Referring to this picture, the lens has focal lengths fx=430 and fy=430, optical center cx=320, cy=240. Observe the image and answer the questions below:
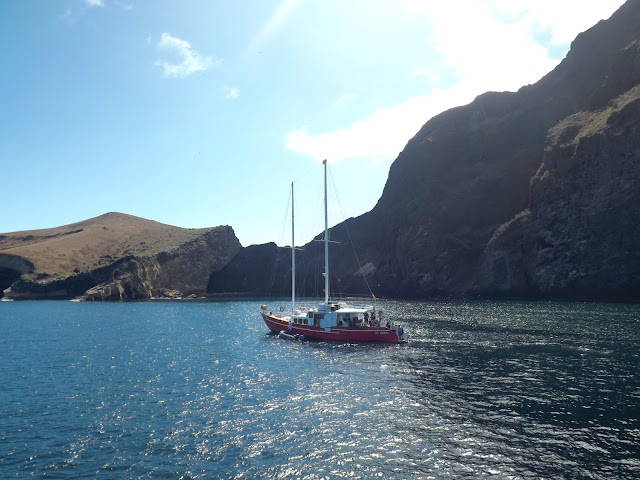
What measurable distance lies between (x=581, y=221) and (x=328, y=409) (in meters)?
101

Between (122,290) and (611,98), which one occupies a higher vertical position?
(611,98)

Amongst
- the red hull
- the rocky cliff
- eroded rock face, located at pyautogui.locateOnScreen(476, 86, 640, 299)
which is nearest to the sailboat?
the red hull

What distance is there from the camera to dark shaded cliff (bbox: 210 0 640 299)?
101 metres

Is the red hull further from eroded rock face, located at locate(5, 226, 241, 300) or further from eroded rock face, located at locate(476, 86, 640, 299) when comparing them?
eroded rock face, located at locate(5, 226, 241, 300)

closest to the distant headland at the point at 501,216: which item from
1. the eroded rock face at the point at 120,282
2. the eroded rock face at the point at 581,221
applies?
the eroded rock face at the point at 581,221

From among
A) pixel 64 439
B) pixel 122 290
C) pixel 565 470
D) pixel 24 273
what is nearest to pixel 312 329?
pixel 64 439

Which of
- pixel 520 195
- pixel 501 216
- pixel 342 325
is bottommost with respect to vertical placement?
pixel 342 325

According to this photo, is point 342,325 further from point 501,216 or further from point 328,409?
point 501,216

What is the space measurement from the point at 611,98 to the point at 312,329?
381 feet

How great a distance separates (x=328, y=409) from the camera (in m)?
29.2

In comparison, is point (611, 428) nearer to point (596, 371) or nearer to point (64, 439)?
point (596, 371)

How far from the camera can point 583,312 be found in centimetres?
7869

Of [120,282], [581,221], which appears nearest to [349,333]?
[581,221]

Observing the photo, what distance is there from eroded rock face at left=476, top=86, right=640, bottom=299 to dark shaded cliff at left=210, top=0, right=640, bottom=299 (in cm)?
29
